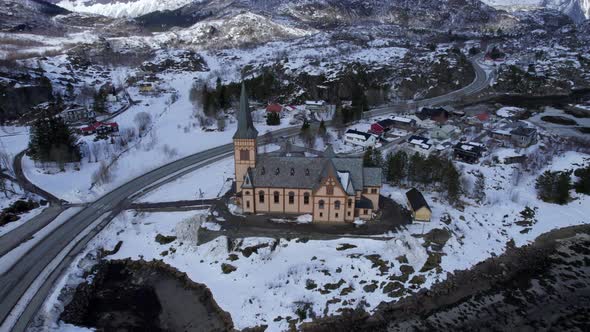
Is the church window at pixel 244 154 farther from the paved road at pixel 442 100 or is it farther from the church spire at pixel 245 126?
the paved road at pixel 442 100

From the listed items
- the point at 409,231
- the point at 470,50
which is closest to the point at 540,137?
the point at 409,231

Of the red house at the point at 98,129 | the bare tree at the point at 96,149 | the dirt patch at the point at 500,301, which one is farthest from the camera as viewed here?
the red house at the point at 98,129

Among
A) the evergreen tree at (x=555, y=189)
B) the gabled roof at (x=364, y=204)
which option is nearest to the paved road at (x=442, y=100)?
the evergreen tree at (x=555, y=189)

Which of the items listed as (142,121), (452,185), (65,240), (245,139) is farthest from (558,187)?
(142,121)

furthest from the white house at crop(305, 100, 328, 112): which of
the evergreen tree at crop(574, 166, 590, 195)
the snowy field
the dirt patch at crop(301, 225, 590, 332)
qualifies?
the dirt patch at crop(301, 225, 590, 332)

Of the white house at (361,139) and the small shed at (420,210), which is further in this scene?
the white house at (361,139)

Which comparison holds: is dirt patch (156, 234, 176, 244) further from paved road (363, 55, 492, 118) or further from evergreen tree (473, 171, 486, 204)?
paved road (363, 55, 492, 118)
